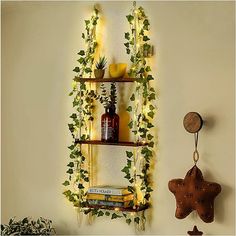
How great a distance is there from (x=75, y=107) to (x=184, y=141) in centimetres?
85

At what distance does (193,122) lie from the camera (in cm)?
332

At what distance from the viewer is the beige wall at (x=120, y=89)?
3.35 meters

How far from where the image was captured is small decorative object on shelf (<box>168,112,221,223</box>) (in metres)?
3.29

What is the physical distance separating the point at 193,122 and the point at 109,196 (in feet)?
2.44

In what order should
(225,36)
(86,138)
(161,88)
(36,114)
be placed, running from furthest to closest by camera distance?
(36,114), (86,138), (161,88), (225,36)

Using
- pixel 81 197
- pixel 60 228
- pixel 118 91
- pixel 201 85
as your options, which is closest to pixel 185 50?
pixel 201 85

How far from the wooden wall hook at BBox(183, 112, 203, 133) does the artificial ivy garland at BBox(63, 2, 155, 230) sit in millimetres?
292

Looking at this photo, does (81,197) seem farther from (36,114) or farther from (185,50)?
(185,50)

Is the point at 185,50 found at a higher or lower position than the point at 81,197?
higher

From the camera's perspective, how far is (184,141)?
136 inches

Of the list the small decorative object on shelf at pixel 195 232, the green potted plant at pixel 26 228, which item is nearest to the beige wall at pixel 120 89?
the small decorative object on shelf at pixel 195 232

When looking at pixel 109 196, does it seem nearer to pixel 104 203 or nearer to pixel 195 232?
pixel 104 203

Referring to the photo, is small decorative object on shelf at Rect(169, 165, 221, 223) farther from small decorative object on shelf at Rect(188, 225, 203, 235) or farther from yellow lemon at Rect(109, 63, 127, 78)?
yellow lemon at Rect(109, 63, 127, 78)

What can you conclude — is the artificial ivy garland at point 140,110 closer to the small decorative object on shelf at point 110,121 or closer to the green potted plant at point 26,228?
the small decorative object on shelf at point 110,121
